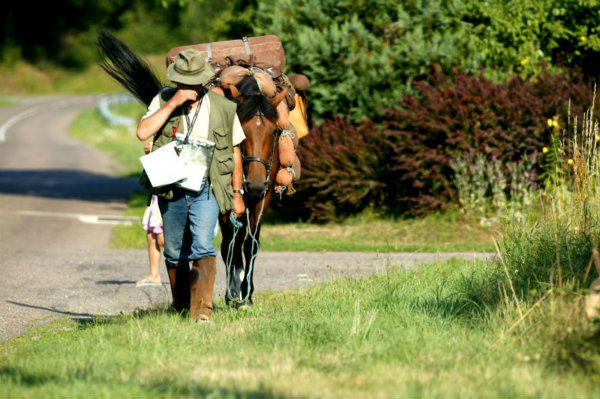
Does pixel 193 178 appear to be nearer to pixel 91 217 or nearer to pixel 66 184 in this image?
pixel 91 217

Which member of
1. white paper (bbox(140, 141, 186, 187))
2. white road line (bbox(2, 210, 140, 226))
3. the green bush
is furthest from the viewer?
white road line (bbox(2, 210, 140, 226))

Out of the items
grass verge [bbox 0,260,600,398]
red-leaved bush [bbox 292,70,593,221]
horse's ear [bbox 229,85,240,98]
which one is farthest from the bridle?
red-leaved bush [bbox 292,70,593,221]

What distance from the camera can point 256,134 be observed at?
7805 millimetres

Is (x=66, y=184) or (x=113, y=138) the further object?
(x=113, y=138)

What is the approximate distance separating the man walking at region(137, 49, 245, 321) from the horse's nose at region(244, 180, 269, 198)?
0.38 m

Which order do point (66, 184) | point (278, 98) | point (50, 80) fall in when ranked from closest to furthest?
point (278, 98), point (66, 184), point (50, 80)

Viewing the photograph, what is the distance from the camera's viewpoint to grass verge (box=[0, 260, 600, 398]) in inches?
199

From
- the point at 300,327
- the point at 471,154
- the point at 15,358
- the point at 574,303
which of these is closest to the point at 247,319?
the point at 300,327

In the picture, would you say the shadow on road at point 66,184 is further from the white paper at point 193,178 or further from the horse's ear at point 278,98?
the white paper at point 193,178

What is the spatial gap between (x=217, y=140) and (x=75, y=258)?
589 cm

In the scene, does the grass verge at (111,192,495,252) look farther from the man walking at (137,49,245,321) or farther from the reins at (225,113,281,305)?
the man walking at (137,49,245,321)

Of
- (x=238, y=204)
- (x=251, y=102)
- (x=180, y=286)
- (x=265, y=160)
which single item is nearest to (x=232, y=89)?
(x=251, y=102)

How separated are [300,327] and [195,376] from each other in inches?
53.3

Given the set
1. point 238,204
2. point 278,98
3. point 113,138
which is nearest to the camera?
point 238,204
